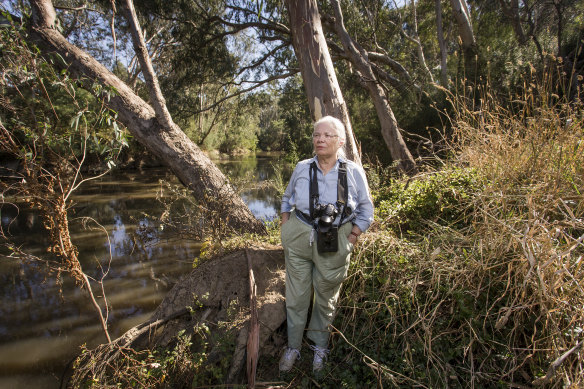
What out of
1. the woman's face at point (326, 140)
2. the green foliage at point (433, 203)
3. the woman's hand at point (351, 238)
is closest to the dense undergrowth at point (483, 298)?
the green foliage at point (433, 203)

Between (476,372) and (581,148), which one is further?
(581,148)

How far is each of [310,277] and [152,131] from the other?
316 centimetres

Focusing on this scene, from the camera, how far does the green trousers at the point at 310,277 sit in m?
2.09

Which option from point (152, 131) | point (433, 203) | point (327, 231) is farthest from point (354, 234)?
point (152, 131)

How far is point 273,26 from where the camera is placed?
8188mm

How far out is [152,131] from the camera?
13.3 ft

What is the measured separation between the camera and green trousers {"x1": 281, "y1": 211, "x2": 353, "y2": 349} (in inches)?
82.1

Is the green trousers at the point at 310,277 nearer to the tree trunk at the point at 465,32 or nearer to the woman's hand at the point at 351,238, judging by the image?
the woman's hand at the point at 351,238

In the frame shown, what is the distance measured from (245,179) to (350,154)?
139cm

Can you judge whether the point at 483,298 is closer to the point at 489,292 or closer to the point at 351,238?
the point at 489,292

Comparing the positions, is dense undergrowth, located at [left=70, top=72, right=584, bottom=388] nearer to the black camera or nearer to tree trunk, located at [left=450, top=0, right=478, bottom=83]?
the black camera

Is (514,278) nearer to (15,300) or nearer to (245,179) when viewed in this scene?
(245,179)

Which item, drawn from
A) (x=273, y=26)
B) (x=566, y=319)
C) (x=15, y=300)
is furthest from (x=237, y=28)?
(x=566, y=319)

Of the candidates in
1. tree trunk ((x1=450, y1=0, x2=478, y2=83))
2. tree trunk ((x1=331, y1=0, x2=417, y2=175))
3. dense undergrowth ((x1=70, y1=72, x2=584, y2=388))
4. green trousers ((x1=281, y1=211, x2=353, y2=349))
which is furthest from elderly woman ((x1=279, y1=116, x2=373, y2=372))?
tree trunk ((x1=450, y1=0, x2=478, y2=83))
